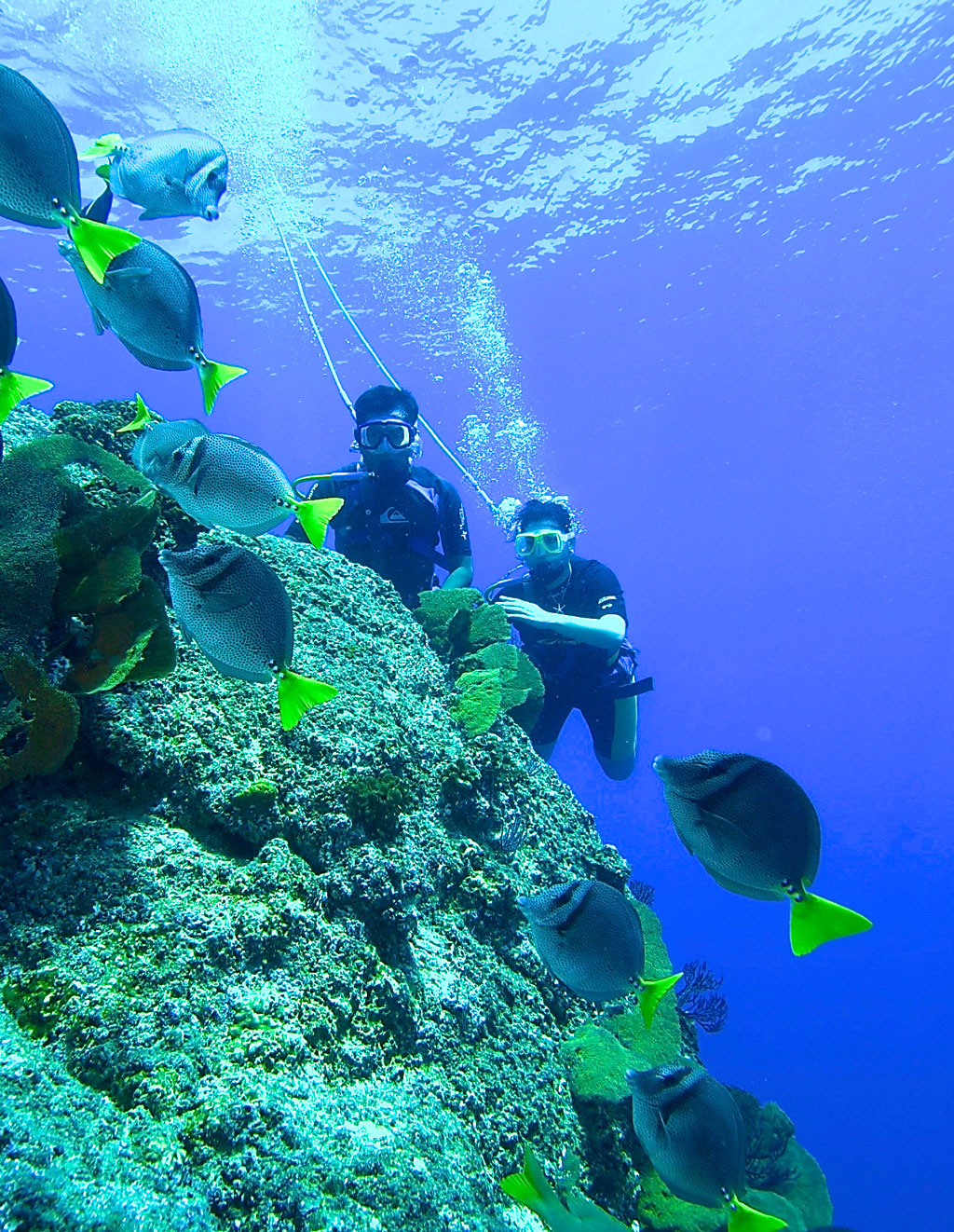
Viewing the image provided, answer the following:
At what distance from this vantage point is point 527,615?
208 inches

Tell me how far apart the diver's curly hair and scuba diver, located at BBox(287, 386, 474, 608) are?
1.08 metres

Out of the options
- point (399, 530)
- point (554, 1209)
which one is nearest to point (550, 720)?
point (399, 530)

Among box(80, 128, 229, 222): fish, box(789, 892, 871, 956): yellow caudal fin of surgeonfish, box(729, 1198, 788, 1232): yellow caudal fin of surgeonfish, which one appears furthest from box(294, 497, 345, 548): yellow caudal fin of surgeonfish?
box(729, 1198, 788, 1232): yellow caudal fin of surgeonfish

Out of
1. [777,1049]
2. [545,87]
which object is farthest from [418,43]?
[777,1049]

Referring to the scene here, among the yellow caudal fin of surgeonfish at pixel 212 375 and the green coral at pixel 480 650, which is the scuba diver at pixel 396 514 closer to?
the green coral at pixel 480 650

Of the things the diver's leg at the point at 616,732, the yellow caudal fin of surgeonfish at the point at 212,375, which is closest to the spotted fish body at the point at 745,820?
the yellow caudal fin of surgeonfish at the point at 212,375

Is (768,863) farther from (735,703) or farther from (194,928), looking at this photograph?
(735,703)

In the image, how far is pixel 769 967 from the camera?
209 feet

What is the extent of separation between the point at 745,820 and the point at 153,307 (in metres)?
2.17

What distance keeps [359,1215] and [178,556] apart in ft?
5.32

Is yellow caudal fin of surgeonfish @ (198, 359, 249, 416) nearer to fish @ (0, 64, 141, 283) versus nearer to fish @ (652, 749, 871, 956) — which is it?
fish @ (0, 64, 141, 283)

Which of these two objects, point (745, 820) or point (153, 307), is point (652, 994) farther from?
point (153, 307)

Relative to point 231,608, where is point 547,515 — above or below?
above

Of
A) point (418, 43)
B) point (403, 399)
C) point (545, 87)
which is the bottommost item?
point (403, 399)
